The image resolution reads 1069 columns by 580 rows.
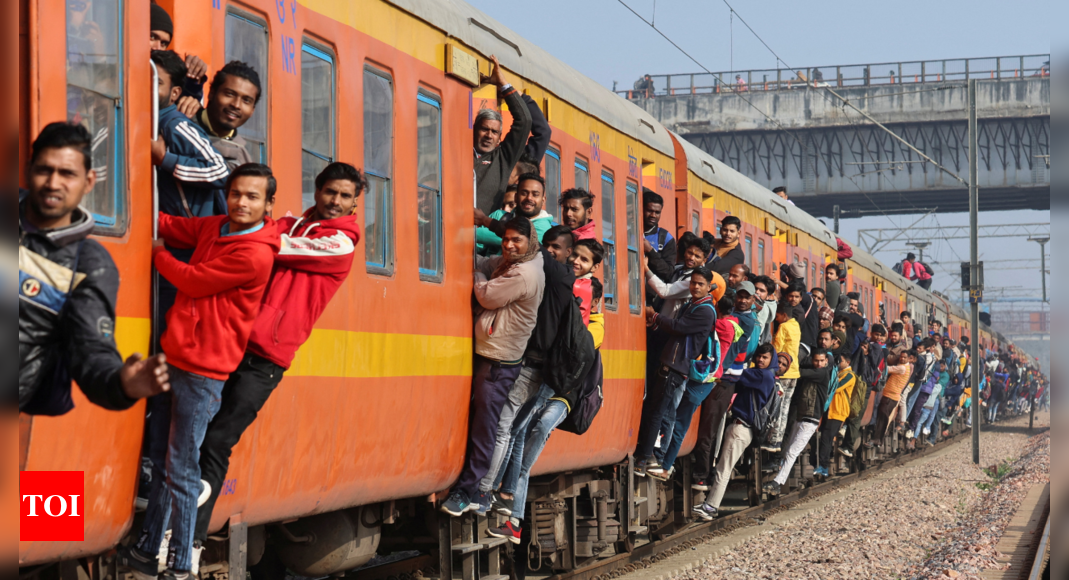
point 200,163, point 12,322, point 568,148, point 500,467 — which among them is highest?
A: point 568,148

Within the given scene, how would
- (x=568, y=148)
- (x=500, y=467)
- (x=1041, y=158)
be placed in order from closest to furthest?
(x=500, y=467)
(x=568, y=148)
(x=1041, y=158)

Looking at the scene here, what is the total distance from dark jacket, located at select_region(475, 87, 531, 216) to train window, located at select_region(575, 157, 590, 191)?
4.88 ft

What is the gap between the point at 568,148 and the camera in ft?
29.5

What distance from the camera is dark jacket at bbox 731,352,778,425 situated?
1346 centimetres

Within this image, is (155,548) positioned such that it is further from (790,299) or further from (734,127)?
(734,127)

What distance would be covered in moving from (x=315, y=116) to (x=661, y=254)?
568 centimetres

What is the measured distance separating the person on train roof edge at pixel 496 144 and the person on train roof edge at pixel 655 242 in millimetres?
3215

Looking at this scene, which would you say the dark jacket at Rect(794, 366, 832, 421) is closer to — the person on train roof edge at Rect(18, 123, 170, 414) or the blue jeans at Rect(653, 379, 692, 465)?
the blue jeans at Rect(653, 379, 692, 465)

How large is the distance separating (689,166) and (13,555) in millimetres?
9738

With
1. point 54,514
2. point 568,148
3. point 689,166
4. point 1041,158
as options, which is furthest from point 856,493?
point 1041,158

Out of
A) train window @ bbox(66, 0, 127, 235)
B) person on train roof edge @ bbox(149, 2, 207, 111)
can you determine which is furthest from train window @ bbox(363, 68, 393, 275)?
train window @ bbox(66, 0, 127, 235)

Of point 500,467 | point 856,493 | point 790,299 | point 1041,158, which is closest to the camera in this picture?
point 500,467

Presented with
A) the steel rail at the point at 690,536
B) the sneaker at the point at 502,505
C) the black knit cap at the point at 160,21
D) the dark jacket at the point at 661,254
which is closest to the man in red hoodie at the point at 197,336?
the black knit cap at the point at 160,21

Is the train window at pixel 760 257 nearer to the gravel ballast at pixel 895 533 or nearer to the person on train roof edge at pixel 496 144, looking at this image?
the gravel ballast at pixel 895 533
